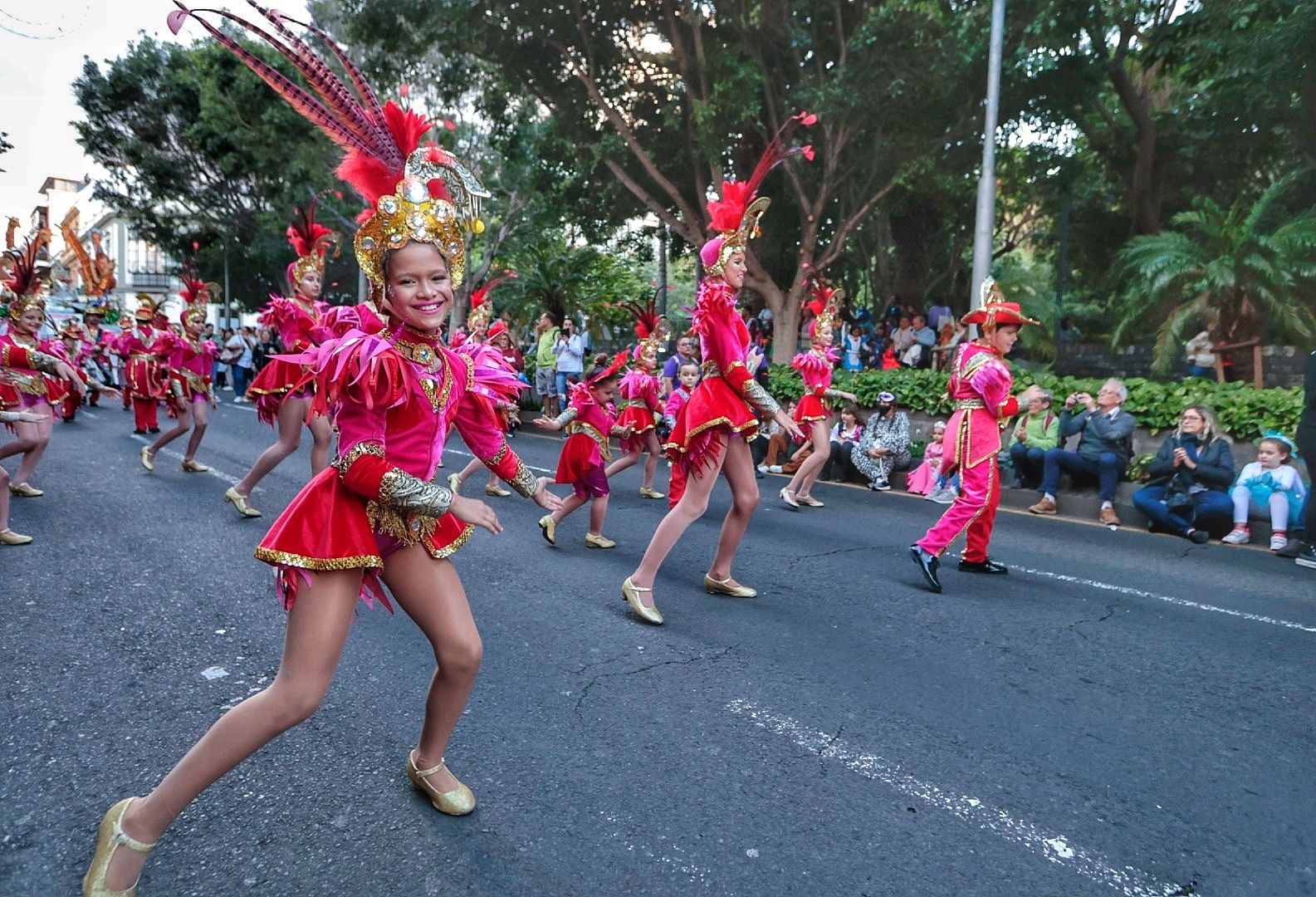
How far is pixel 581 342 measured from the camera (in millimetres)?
16281

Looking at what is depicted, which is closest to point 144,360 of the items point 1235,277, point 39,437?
point 39,437

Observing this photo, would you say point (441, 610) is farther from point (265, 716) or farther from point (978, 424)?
point (978, 424)

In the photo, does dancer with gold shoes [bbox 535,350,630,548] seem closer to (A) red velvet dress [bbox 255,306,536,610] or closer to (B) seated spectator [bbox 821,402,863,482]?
(A) red velvet dress [bbox 255,306,536,610]

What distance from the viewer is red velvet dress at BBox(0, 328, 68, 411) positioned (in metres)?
7.09

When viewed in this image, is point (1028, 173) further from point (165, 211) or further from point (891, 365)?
point (165, 211)

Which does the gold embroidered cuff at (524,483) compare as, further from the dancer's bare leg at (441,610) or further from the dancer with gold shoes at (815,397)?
the dancer with gold shoes at (815,397)

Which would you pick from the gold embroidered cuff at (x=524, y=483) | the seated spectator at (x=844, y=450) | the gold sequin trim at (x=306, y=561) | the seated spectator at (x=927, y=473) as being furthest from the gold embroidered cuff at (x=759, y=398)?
the seated spectator at (x=844, y=450)

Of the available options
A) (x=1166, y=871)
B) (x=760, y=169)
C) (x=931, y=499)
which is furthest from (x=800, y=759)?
(x=931, y=499)

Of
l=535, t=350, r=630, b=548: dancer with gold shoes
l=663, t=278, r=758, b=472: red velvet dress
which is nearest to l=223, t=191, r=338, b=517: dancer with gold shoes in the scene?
l=535, t=350, r=630, b=548: dancer with gold shoes

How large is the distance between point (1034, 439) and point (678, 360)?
4.53 m

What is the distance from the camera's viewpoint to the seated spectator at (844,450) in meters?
11.5

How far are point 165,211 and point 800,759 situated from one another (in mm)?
33596

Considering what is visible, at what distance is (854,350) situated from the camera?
54.3 feet

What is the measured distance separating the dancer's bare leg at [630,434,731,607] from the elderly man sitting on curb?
18.3 ft
